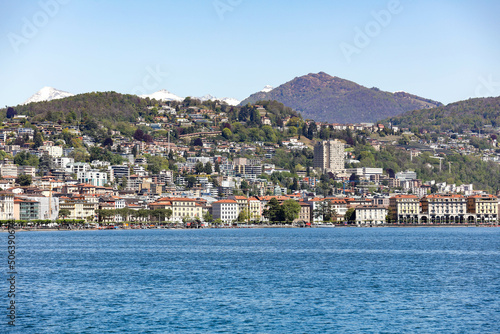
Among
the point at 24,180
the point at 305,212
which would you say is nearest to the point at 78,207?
the point at 24,180

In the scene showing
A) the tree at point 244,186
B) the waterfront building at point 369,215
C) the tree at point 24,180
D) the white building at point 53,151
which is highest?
the white building at point 53,151

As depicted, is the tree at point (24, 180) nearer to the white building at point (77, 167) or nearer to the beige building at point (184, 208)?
the white building at point (77, 167)

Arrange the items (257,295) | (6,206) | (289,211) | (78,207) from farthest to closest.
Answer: (78,207)
(289,211)
(6,206)
(257,295)

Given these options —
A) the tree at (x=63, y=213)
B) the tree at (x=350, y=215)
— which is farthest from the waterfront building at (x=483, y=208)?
the tree at (x=63, y=213)

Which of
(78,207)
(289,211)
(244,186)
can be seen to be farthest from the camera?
(244,186)

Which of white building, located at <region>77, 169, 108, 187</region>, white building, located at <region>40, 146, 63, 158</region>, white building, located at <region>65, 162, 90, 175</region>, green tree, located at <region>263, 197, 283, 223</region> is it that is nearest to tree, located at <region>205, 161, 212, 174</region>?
white building, located at <region>77, 169, 108, 187</region>

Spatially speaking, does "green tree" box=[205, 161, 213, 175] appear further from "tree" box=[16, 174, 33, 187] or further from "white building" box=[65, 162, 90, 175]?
"tree" box=[16, 174, 33, 187]

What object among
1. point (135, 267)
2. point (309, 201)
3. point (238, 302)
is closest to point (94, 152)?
point (309, 201)

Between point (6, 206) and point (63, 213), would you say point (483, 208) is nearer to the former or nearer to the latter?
point (63, 213)
